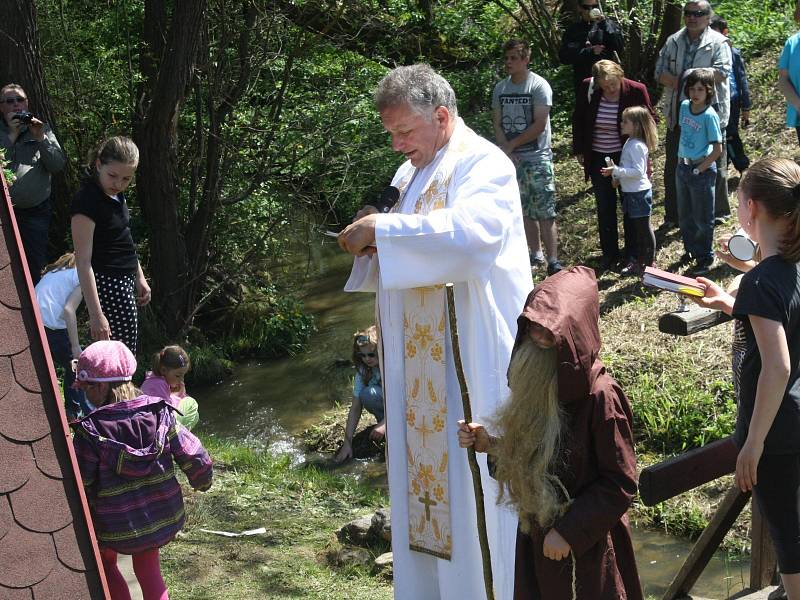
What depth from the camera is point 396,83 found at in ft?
13.8

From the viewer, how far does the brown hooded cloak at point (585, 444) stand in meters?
3.09

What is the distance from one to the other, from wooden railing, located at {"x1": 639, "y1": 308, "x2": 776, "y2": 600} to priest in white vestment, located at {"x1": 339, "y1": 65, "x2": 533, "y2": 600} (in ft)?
2.03

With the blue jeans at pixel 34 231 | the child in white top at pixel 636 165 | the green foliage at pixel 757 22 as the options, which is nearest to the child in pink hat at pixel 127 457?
the blue jeans at pixel 34 231

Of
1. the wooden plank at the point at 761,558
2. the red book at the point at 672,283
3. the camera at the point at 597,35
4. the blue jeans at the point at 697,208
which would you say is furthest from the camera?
the camera at the point at 597,35

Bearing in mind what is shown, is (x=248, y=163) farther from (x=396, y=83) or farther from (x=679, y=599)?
(x=679, y=599)

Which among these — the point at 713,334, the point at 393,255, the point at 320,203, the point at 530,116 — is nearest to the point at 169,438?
the point at 393,255

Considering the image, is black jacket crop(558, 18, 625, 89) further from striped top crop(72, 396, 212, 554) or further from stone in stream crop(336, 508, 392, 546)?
striped top crop(72, 396, 212, 554)

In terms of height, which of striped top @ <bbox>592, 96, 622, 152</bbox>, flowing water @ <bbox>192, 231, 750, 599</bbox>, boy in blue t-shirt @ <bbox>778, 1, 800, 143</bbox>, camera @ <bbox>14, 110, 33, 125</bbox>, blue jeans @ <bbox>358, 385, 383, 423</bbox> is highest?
camera @ <bbox>14, 110, 33, 125</bbox>

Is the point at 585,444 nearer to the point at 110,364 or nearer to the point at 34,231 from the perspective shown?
the point at 110,364

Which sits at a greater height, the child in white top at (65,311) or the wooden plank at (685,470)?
the child in white top at (65,311)

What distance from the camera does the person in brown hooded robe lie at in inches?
122

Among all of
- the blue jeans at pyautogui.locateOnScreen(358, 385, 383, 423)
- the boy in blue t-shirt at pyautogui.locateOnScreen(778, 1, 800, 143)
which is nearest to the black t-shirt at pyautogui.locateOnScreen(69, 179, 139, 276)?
the blue jeans at pyautogui.locateOnScreen(358, 385, 383, 423)

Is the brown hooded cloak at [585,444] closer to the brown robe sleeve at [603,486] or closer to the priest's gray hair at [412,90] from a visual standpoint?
the brown robe sleeve at [603,486]

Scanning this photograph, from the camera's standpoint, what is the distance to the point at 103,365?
4133 millimetres
